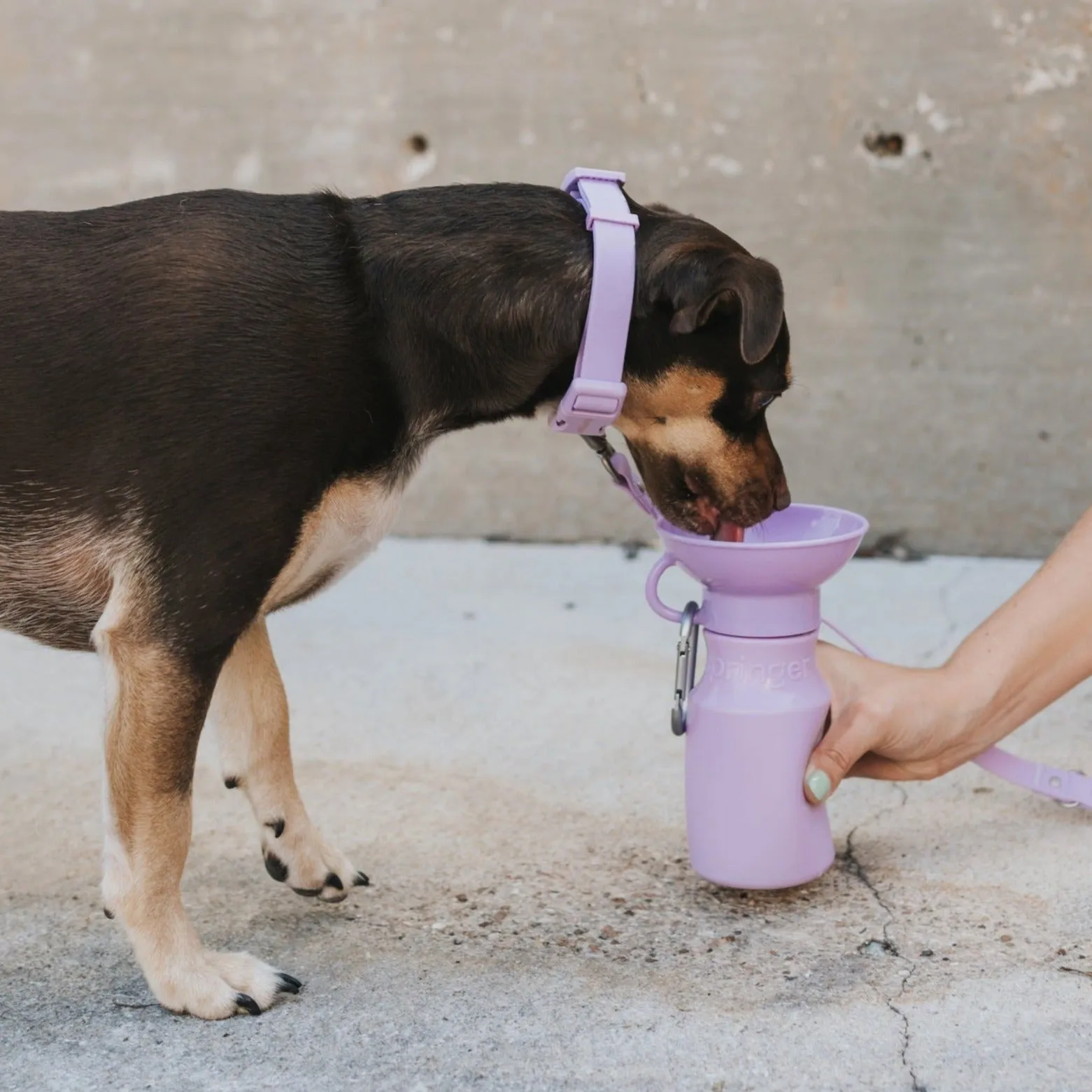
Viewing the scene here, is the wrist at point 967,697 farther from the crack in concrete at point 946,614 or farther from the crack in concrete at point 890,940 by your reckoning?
the crack in concrete at point 946,614

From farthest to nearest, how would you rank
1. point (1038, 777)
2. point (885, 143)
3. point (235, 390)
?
1. point (885, 143)
2. point (1038, 777)
3. point (235, 390)

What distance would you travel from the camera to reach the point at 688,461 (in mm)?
2705

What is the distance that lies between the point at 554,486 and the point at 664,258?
3.02m

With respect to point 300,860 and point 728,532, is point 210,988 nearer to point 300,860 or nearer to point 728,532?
point 300,860

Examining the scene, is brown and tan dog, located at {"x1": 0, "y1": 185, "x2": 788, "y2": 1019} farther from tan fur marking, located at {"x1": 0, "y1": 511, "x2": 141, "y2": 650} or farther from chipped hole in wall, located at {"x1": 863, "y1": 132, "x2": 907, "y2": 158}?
chipped hole in wall, located at {"x1": 863, "y1": 132, "x2": 907, "y2": 158}

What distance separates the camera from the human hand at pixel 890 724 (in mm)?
2754

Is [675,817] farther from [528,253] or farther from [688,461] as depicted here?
[528,253]

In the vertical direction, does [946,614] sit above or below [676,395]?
below

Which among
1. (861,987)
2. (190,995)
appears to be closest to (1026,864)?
(861,987)

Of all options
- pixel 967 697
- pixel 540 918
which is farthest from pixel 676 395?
pixel 540 918

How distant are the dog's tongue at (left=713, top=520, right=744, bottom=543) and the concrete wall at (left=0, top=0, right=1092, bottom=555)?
256 centimetres

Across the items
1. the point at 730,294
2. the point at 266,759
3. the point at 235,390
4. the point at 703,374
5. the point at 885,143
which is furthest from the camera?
the point at 885,143

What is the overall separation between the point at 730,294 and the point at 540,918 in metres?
1.22

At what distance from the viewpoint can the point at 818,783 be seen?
2.71m
